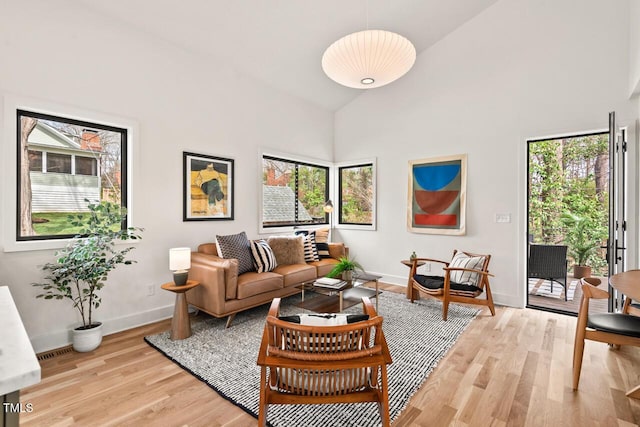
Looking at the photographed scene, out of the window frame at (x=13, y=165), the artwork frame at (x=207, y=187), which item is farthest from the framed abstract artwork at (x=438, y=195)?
the window frame at (x=13, y=165)

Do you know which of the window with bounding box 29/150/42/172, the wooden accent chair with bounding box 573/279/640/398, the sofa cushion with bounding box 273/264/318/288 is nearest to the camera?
the wooden accent chair with bounding box 573/279/640/398

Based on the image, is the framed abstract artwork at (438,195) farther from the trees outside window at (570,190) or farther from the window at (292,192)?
the trees outside window at (570,190)

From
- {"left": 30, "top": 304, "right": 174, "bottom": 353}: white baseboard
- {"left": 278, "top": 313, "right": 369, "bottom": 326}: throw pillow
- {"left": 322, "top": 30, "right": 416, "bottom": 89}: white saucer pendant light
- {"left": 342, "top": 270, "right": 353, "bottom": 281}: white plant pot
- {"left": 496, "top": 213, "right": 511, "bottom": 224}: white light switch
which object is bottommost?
{"left": 30, "top": 304, "right": 174, "bottom": 353}: white baseboard

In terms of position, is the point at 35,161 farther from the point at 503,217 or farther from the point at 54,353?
the point at 503,217

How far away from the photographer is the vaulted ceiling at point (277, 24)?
313 cm

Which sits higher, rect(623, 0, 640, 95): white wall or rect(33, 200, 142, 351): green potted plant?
rect(623, 0, 640, 95): white wall

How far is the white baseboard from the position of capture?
2678mm

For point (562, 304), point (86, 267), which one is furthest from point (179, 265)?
point (562, 304)

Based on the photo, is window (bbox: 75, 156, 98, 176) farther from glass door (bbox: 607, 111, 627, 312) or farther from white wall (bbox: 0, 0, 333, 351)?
glass door (bbox: 607, 111, 627, 312)

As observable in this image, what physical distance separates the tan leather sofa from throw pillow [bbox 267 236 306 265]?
260mm

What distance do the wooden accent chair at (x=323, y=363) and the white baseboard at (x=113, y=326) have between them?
7.74 feet

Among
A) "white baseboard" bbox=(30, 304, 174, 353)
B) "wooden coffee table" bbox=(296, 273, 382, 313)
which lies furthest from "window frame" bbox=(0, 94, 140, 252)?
"wooden coffee table" bbox=(296, 273, 382, 313)

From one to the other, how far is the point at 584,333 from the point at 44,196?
4.53m

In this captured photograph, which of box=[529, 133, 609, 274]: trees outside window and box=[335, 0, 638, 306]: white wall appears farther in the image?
box=[529, 133, 609, 274]: trees outside window
